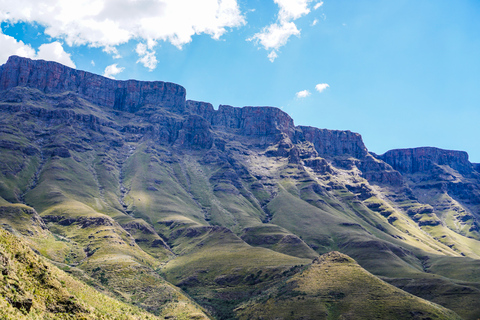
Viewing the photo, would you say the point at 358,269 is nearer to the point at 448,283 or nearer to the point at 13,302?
the point at 448,283

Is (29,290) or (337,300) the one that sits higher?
(29,290)

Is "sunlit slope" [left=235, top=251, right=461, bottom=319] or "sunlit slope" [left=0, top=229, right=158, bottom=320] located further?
"sunlit slope" [left=235, top=251, right=461, bottom=319]

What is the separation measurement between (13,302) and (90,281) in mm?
102007

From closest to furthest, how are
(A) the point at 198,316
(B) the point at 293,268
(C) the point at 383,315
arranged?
(C) the point at 383,315 < (A) the point at 198,316 < (B) the point at 293,268

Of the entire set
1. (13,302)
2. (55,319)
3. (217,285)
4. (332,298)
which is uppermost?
(13,302)

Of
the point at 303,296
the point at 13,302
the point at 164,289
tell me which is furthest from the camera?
the point at 164,289

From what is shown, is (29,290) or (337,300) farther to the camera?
(337,300)

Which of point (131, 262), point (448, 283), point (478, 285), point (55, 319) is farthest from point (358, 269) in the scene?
point (55, 319)

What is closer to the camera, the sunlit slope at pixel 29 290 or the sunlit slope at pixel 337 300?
the sunlit slope at pixel 29 290

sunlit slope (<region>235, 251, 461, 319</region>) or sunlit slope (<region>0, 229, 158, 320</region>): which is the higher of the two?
sunlit slope (<region>0, 229, 158, 320</region>)

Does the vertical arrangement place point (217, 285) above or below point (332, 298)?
below

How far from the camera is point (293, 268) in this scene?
19050 cm

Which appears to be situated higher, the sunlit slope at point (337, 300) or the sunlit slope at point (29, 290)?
the sunlit slope at point (29, 290)

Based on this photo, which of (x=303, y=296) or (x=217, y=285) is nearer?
(x=303, y=296)
